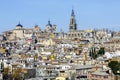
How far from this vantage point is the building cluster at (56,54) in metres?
35.7

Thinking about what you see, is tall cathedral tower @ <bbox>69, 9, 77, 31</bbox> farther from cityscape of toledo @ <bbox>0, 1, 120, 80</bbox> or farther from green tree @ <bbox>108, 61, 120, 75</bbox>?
green tree @ <bbox>108, 61, 120, 75</bbox>

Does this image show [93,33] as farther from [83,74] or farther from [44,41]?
[83,74]

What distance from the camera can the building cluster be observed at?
3572cm

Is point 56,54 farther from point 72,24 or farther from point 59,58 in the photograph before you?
point 72,24

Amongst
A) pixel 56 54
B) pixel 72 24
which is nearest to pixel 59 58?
pixel 56 54

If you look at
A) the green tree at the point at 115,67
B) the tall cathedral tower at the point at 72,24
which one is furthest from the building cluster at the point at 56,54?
the green tree at the point at 115,67

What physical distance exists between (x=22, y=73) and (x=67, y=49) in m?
33.4

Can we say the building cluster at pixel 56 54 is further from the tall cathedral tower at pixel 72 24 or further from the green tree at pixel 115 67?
the green tree at pixel 115 67

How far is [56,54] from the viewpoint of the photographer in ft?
197

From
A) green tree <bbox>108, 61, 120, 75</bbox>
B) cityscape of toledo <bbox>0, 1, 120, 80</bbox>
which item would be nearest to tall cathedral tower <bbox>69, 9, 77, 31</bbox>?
cityscape of toledo <bbox>0, 1, 120, 80</bbox>

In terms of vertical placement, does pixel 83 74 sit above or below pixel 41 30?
below

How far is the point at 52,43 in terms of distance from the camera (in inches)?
3366

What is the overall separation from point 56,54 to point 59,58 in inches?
264

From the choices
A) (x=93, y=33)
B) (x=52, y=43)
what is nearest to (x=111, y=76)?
(x=52, y=43)
